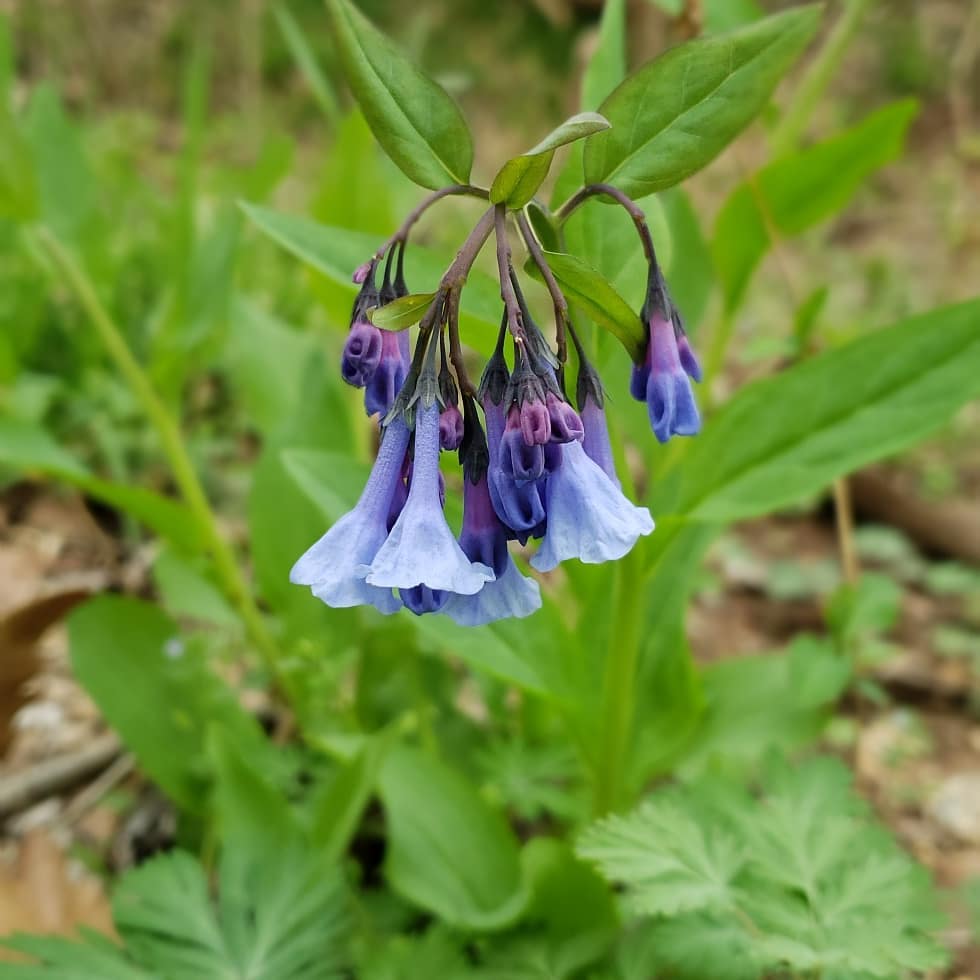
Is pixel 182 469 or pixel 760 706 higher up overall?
pixel 182 469

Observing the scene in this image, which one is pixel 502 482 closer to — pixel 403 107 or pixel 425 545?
pixel 425 545

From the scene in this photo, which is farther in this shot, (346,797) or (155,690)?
(155,690)

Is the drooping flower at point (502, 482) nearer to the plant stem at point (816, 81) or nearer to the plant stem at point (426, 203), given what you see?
the plant stem at point (426, 203)

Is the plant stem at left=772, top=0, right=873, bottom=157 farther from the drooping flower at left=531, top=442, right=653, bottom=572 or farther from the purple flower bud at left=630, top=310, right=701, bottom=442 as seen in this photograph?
the drooping flower at left=531, top=442, right=653, bottom=572

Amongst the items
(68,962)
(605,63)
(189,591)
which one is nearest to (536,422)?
(605,63)

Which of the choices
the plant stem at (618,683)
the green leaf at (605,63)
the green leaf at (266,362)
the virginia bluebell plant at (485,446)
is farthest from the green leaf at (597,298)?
the green leaf at (266,362)
